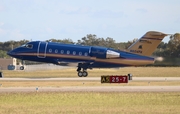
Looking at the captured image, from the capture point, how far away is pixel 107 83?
50.9 meters

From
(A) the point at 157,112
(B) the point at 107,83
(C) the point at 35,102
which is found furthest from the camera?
(B) the point at 107,83

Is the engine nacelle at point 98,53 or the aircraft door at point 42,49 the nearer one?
the aircraft door at point 42,49

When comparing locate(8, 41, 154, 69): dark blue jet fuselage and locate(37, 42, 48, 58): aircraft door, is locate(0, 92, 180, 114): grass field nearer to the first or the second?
locate(8, 41, 154, 69): dark blue jet fuselage

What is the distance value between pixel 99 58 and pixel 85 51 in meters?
2.21

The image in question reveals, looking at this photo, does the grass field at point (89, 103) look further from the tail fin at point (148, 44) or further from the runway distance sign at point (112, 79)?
the tail fin at point (148, 44)

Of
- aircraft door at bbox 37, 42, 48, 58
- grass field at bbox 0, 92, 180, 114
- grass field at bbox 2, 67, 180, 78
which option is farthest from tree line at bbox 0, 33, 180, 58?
grass field at bbox 0, 92, 180, 114

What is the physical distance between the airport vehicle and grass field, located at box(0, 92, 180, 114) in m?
26.7

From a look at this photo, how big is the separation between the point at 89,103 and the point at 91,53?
3385 cm

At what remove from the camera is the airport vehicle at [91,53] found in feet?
213

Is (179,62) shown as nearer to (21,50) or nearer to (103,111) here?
(21,50)

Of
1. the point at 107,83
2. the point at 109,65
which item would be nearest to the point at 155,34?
the point at 109,65

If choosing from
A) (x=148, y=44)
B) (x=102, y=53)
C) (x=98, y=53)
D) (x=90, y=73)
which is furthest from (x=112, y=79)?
(x=90, y=73)

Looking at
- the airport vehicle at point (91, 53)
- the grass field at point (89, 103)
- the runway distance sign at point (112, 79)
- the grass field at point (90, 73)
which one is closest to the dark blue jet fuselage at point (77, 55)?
the airport vehicle at point (91, 53)

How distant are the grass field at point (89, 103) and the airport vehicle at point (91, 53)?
2673 cm
